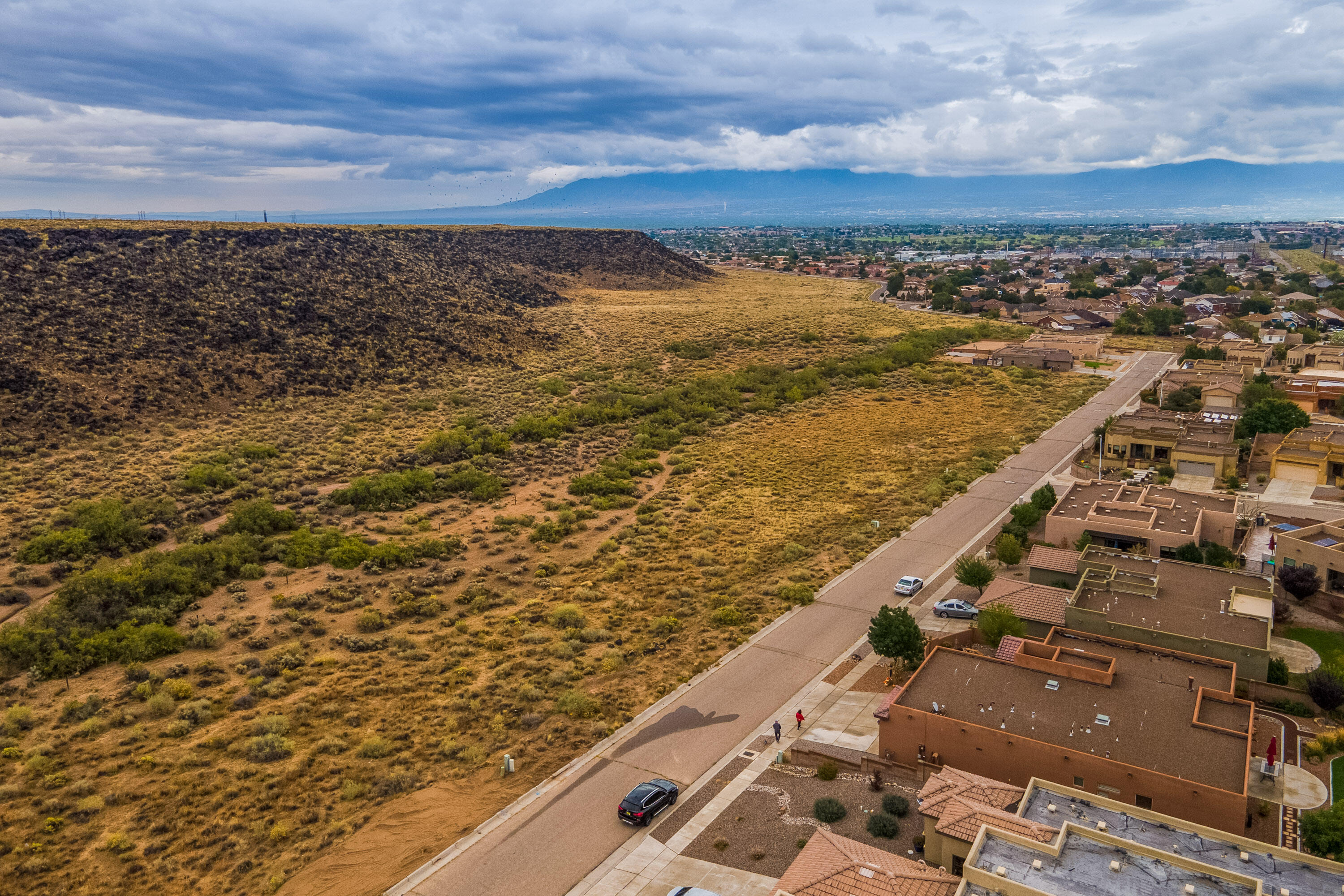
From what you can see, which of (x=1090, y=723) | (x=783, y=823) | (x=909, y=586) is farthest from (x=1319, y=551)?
(x=783, y=823)

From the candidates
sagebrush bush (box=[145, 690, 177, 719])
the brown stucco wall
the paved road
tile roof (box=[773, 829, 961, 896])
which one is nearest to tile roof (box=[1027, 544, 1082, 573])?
the paved road

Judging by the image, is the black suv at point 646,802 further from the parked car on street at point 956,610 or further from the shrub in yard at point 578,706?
the parked car on street at point 956,610

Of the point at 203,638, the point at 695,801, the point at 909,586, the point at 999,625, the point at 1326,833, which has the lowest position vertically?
the point at 695,801

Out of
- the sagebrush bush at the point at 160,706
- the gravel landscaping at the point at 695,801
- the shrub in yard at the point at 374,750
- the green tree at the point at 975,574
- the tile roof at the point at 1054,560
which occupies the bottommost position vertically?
the gravel landscaping at the point at 695,801

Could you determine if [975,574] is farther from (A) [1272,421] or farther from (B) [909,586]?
(A) [1272,421]

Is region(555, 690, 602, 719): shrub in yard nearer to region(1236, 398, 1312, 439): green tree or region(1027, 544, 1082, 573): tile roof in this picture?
region(1027, 544, 1082, 573): tile roof

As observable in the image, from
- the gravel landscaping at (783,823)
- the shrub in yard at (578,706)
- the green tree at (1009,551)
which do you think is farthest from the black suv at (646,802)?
the green tree at (1009,551)

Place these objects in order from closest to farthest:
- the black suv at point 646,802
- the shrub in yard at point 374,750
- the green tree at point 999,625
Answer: the black suv at point 646,802 → the shrub in yard at point 374,750 → the green tree at point 999,625
